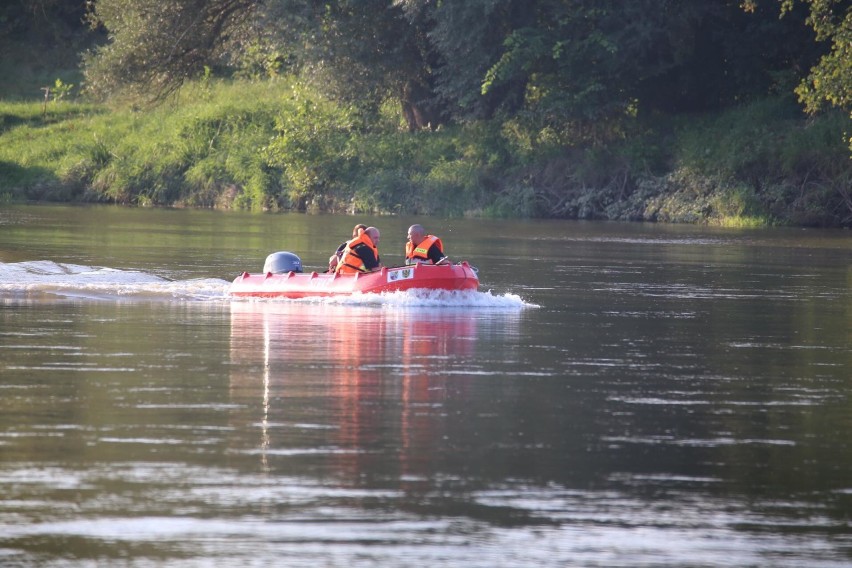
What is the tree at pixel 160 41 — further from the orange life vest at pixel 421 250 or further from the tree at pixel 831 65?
the orange life vest at pixel 421 250


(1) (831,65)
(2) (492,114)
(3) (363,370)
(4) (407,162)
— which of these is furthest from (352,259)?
(4) (407,162)

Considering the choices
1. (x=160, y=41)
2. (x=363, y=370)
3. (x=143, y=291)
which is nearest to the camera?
(x=363, y=370)

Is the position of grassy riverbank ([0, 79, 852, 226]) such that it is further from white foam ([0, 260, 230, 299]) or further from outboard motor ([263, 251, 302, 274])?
white foam ([0, 260, 230, 299])

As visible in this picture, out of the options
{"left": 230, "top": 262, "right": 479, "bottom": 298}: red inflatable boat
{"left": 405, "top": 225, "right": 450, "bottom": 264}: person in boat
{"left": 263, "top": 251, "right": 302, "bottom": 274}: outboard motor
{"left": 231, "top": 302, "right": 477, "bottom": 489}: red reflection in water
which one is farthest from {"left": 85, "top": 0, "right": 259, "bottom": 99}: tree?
{"left": 231, "top": 302, "right": 477, "bottom": 489}: red reflection in water

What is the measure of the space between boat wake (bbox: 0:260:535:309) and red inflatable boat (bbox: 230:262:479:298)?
0.11 m

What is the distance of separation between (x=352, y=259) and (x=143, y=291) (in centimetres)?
293

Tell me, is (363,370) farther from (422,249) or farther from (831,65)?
(831,65)

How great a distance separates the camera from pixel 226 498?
339 inches

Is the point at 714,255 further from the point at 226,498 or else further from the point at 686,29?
the point at 226,498

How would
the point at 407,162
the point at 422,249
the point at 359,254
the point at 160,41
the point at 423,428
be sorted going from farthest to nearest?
the point at 407,162
the point at 160,41
the point at 359,254
the point at 422,249
the point at 423,428

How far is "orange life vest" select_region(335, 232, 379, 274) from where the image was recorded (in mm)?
22062

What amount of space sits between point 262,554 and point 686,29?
133 ft

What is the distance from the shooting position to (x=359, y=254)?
22.2 metres

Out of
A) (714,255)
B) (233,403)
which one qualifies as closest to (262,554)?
(233,403)
